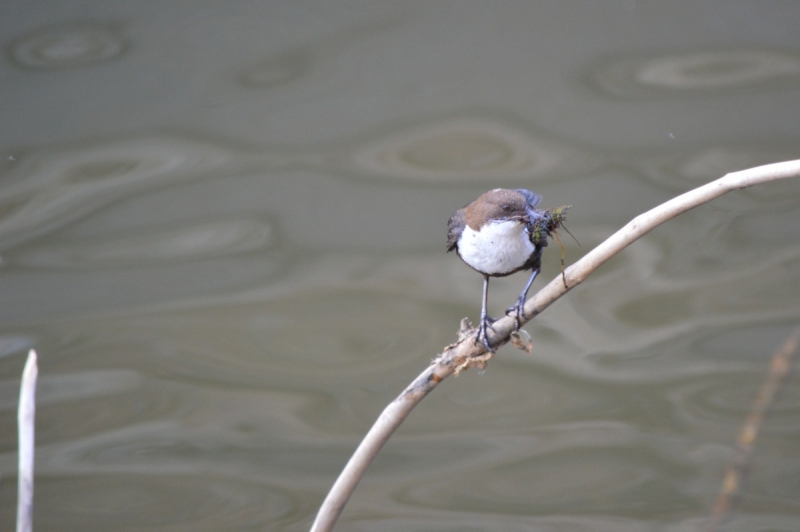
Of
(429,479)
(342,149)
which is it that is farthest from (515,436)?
(342,149)

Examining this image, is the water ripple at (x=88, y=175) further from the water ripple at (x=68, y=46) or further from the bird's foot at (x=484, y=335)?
the bird's foot at (x=484, y=335)

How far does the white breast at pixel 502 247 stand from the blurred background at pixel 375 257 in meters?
1.56

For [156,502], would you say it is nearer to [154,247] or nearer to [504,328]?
[154,247]

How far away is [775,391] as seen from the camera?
10.8 feet

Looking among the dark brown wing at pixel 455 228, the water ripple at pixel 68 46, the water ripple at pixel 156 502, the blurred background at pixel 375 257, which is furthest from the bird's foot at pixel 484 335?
the water ripple at pixel 68 46

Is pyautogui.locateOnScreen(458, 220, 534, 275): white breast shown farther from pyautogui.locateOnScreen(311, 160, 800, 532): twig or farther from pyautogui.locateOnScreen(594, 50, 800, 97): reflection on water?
pyautogui.locateOnScreen(594, 50, 800, 97): reflection on water

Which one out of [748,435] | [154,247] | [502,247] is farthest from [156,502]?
[748,435]

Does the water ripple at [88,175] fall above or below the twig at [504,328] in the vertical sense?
above

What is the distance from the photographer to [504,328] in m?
1.68

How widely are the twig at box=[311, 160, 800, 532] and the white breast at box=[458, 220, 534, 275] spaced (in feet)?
0.63

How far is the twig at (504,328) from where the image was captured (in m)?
1.22

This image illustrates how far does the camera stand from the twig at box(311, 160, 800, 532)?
122 cm

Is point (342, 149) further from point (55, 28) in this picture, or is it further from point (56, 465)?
point (56, 465)

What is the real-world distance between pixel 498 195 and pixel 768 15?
2209mm
